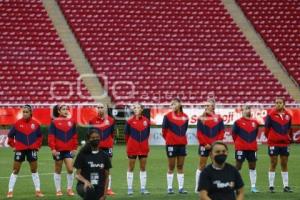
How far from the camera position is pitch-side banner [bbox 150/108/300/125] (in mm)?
33188

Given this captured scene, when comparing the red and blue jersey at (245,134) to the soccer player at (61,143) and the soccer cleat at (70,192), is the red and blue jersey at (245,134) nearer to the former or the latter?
the soccer player at (61,143)

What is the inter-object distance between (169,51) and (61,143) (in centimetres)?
2298

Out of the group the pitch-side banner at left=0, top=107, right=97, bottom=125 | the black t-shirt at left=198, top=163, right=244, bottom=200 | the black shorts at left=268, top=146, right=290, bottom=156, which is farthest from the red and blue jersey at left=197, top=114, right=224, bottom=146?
the pitch-side banner at left=0, top=107, right=97, bottom=125

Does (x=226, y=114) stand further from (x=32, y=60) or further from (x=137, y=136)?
(x=137, y=136)

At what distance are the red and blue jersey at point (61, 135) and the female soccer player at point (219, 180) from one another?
7.55 meters

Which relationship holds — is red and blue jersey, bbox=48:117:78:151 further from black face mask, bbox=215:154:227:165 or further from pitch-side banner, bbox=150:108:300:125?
pitch-side banner, bbox=150:108:300:125

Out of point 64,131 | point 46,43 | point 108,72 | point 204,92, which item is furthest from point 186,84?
point 64,131

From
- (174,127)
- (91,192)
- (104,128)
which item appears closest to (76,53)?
(104,128)

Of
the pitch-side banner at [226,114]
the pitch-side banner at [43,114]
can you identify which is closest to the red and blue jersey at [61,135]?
the pitch-side banner at [43,114]

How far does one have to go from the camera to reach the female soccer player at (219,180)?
1015 centimetres

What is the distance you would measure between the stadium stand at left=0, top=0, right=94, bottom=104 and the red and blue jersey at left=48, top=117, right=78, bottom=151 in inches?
731

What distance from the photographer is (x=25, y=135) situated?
1734 centimetres

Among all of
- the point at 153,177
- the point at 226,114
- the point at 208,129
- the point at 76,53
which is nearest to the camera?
the point at 208,129

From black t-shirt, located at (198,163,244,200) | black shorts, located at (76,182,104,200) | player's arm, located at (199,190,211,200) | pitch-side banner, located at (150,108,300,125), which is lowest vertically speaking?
black shorts, located at (76,182,104,200)
